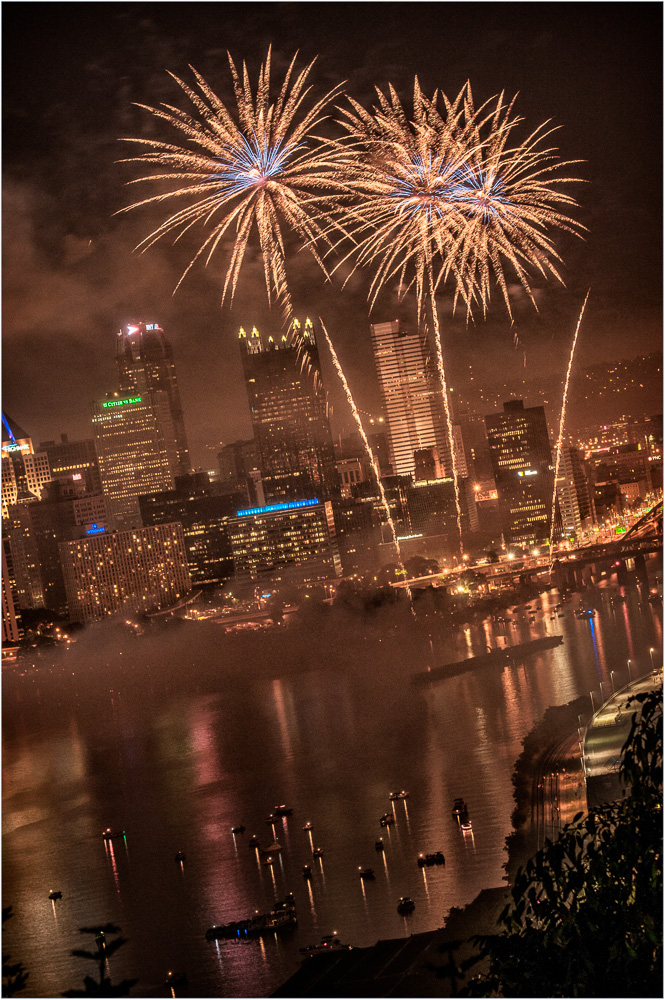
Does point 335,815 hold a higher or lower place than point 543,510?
lower

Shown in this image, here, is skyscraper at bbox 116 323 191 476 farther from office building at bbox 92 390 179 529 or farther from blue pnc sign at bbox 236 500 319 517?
blue pnc sign at bbox 236 500 319 517

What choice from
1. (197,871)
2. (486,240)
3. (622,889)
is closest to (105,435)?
(197,871)

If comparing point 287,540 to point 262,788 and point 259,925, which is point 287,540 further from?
point 259,925

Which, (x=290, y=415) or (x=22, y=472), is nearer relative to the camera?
(x=22, y=472)

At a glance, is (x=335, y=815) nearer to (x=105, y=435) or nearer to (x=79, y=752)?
(x=79, y=752)

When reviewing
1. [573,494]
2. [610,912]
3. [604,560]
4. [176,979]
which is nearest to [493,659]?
[604,560]

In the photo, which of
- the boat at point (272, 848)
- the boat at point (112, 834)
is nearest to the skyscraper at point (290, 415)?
the boat at point (112, 834)

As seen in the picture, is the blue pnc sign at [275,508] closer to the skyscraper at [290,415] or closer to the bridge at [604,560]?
the skyscraper at [290,415]

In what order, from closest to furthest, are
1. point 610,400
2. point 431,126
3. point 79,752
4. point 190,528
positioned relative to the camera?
point 431,126 → point 79,752 → point 610,400 → point 190,528
